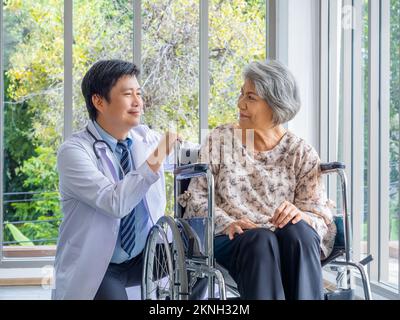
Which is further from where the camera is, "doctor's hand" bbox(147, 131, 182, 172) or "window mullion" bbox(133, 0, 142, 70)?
"window mullion" bbox(133, 0, 142, 70)

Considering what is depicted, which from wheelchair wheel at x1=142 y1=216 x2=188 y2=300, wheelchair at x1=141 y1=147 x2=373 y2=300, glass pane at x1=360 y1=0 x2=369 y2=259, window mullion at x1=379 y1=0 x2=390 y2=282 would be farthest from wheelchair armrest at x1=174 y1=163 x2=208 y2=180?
glass pane at x1=360 y1=0 x2=369 y2=259

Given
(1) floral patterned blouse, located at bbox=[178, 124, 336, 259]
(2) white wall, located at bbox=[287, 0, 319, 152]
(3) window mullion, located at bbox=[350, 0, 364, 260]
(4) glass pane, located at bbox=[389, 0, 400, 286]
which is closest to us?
(1) floral patterned blouse, located at bbox=[178, 124, 336, 259]

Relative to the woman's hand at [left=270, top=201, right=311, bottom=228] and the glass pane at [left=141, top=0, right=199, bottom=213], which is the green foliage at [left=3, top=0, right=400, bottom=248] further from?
the woman's hand at [left=270, top=201, right=311, bottom=228]

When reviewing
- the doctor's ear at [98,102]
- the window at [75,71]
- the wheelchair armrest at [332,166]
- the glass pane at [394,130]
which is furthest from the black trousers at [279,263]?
the window at [75,71]

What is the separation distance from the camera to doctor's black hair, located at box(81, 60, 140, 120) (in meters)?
2.40

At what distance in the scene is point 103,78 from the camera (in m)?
2.40

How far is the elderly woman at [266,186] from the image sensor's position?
1954mm

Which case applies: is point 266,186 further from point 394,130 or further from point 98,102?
point 394,130

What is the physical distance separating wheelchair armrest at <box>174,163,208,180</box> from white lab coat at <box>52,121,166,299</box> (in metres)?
0.07

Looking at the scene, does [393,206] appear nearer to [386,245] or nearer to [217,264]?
[386,245]

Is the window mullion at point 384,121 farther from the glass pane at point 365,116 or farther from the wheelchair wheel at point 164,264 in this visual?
Answer: the wheelchair wheel at point 164,264

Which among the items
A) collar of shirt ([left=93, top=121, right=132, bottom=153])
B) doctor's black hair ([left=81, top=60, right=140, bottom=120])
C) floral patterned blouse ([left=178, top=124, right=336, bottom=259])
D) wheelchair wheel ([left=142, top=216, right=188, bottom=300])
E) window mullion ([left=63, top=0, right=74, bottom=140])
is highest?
window mullion ([left=63, top=0, right=74, bottom=140])

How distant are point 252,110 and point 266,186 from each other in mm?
251

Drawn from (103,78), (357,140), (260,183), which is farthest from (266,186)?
(357,140)
